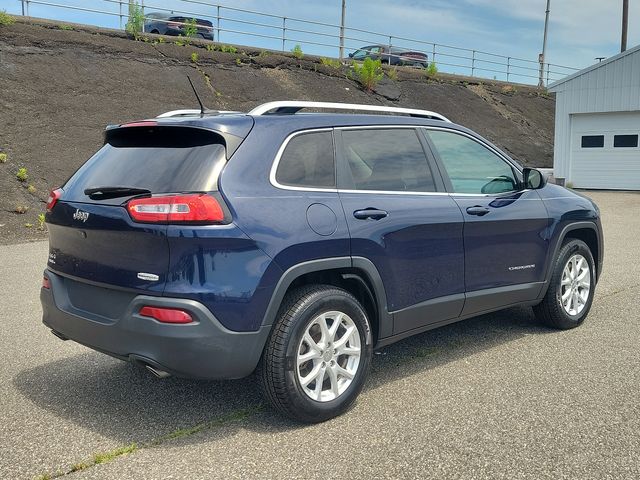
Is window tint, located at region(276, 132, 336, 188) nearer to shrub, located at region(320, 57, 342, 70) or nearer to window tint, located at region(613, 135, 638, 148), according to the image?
window tint, located at region(613, 135, 638, 148)

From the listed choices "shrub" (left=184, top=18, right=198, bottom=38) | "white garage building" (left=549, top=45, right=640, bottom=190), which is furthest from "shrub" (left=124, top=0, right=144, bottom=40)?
"white garage building" (left=549, top=45, right=640, bottom=190)

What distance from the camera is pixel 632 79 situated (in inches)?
806

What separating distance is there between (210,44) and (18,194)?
39.5ft

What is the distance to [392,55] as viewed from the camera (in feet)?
98.0

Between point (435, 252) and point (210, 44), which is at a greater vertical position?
point (210, 44)

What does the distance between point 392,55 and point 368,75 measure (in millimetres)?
6257

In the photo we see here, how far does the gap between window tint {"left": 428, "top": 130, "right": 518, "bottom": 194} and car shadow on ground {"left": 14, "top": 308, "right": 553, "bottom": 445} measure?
1.27 metres

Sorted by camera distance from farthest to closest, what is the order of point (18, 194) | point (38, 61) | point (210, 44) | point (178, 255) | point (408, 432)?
point (210, 44), point (38, 61), point (18, 194), point (408, 432), point (178, 255)

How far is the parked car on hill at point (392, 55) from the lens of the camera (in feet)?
96.7

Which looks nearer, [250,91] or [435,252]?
[435,252]

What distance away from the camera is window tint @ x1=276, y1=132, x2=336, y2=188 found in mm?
3602

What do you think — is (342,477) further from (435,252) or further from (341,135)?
(341,135)

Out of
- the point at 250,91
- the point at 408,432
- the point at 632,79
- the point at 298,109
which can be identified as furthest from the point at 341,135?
the point at 632,79

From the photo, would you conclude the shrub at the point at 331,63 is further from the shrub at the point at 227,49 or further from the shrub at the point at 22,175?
the shrub at the point at 22,175
